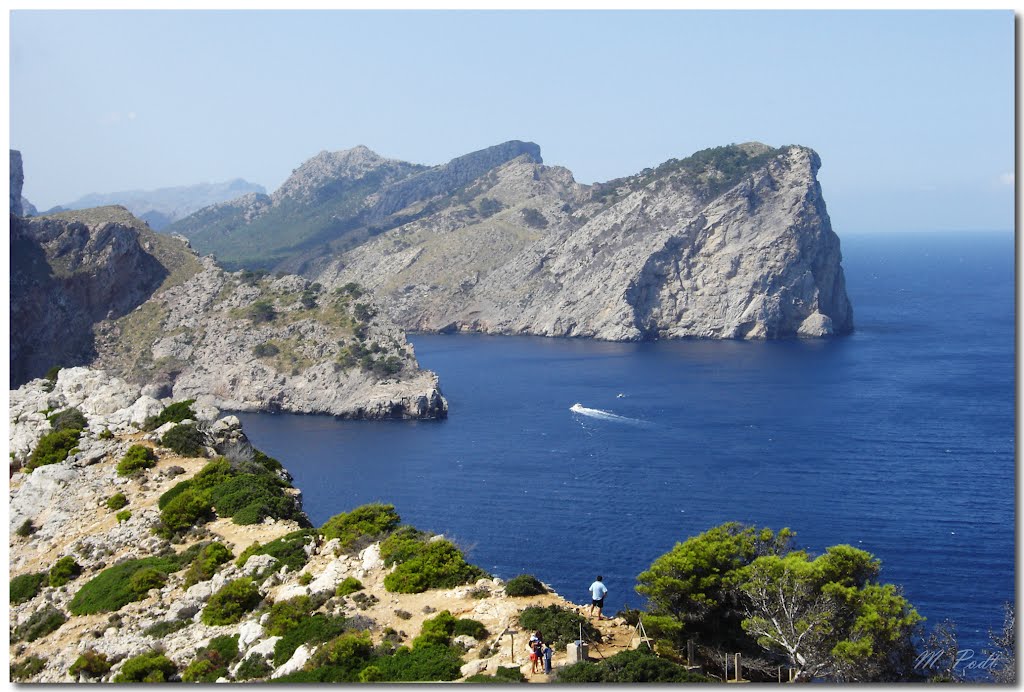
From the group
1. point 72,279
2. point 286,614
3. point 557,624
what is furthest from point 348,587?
point 72,279

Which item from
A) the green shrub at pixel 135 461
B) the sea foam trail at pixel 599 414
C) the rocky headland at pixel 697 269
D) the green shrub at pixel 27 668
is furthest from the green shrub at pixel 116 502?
the rocky headland at pixel 697 269

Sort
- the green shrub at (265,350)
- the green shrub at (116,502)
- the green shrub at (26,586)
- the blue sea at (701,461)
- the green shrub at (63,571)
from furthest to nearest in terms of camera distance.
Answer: the green shrub at (265,350) → the blue sea at (701,461) → the green shrub at (116,502) → the green shrub at (63,571) → the green shrub at (26,586)

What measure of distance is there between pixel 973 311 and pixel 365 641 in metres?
170

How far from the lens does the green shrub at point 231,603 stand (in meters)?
30.3

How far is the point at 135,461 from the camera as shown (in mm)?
42781

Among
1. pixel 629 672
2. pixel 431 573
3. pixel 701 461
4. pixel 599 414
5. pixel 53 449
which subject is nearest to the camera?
pixel 629 672

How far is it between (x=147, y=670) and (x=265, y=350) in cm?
9383

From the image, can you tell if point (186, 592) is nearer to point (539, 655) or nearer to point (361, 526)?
point (361, 526)

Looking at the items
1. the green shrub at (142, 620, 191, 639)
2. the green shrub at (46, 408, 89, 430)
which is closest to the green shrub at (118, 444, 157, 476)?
the green shrub at (46, 408, 89, 430)

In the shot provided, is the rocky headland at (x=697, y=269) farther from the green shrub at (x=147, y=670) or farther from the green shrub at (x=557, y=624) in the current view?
the green shrub at (x=147, y=670)

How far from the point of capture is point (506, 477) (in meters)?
81.4

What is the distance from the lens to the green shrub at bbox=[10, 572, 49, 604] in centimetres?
3518

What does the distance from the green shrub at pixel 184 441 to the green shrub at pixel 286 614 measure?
53.0ft

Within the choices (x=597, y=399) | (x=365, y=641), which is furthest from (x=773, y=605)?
(x=597, y=399)
